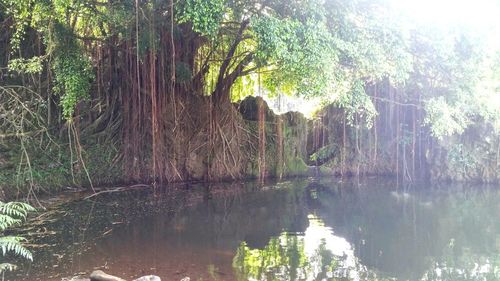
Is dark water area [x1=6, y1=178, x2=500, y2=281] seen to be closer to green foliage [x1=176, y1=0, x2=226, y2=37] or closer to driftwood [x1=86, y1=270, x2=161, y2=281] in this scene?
driftwood [x1=86, y1=270, x2=161, y2=281]

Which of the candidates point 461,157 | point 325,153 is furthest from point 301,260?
point 461,157

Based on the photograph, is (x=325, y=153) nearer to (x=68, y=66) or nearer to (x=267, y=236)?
(x=267, y=236)

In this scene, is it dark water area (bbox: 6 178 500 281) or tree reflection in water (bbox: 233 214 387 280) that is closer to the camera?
tree reflection in water (bbox: 233 214 387 280)

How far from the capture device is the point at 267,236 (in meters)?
6.84

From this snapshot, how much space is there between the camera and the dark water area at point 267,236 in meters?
5.29

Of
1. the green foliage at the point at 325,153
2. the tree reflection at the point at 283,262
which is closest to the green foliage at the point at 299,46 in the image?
the tree reflection at the point at 283,262

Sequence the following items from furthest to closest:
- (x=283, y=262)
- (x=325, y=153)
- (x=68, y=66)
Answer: (x=325, y=153) → (x=68, y=66) → (x=283, y=262)

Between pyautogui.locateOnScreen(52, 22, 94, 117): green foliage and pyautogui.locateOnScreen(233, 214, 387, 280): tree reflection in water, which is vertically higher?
pyautogui.locateOnScreen(52, 22, 94, 117): green foliage

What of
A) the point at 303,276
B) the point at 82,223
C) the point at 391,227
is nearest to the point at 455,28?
the point at 391,227

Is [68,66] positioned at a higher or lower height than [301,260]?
higher

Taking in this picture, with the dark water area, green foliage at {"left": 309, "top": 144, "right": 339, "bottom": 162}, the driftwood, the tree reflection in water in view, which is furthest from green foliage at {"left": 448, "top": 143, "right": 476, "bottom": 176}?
the driftwood

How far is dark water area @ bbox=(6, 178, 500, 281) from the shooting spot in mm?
5293

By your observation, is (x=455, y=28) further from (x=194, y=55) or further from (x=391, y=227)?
(x=194, y=55)

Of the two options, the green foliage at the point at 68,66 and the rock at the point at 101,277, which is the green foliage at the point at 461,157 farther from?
the rock at the point at 101,277
